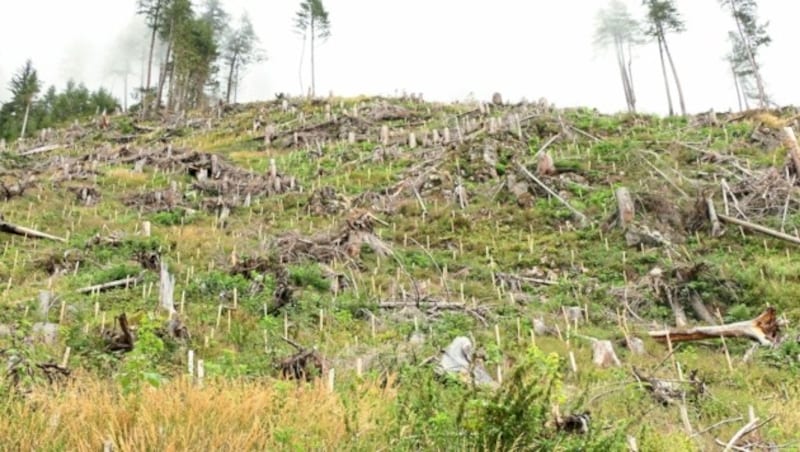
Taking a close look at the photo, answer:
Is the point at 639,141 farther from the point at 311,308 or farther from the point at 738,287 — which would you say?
the point at 311,308

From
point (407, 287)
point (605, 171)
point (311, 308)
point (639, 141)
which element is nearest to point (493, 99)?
point (639, 141)

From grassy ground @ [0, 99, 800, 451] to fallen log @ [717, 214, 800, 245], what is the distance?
0.83 ft

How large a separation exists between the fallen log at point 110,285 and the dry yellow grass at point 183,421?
7.53m

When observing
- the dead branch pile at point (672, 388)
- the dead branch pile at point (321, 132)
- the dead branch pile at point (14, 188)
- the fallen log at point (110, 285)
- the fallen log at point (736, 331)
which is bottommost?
the dead branch pile at point (672, 388)

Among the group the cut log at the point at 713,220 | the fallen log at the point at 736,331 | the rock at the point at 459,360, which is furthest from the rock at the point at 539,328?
the cut log at the point at 713,220

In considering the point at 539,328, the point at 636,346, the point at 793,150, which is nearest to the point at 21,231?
the point at 539,328

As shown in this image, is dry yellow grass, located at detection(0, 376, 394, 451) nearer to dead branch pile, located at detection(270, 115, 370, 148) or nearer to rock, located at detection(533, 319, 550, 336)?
rock, located at detection(533, 319, 550, 336)

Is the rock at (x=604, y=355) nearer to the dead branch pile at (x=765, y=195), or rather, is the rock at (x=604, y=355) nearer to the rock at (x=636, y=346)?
the rock at (x=636, y=346)

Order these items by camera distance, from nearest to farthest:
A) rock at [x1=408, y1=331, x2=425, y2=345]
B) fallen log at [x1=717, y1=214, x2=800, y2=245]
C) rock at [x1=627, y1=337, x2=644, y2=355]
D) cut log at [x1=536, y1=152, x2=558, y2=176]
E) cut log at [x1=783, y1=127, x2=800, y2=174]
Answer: rock at [x1=408, y1=331, x2=425, y2=345] < rock at [x1=627, y1=337, x2=644, y2=355] < fallen log at [x1=717, y1=214, x2=800, y2=245] < cut log at [x1=783, y1=127, x2=800, y2=174] < cut log at [x1=536, y1=152, x2=558, y2=176]

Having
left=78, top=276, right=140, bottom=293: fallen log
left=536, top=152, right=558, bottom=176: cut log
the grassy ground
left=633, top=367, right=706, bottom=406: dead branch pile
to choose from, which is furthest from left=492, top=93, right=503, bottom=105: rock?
left=633, top=367, right=706, bottom=406: dead branch pile

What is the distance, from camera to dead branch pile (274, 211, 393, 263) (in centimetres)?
1446

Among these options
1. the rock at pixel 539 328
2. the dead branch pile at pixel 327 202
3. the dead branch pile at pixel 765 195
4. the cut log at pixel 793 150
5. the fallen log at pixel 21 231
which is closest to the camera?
the rock at pixel 539 328

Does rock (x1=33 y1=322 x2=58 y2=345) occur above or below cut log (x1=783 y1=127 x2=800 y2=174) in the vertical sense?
Answer: below

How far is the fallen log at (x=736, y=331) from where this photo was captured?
9914mm
